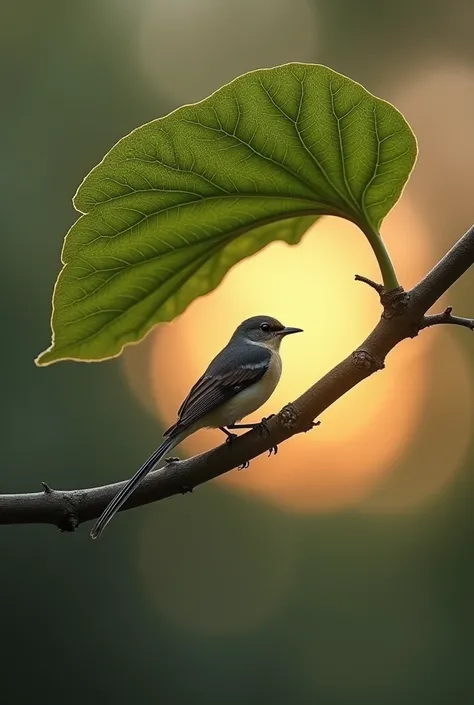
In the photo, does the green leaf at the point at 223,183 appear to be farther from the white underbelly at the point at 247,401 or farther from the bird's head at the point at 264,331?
the bird's head at the point at 264,331

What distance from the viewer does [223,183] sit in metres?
1.27

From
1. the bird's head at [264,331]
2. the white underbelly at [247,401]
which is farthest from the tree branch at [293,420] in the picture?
the bird's head at [264,331]

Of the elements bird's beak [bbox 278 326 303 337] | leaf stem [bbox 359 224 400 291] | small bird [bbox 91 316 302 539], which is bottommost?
leaf stem [bbox 359 224 400 291]

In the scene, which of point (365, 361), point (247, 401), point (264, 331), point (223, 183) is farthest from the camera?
point (264, 331)

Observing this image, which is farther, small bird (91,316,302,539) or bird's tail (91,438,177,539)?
small bird (91,316,302,539)

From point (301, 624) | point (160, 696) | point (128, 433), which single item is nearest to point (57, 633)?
point (160, 696)

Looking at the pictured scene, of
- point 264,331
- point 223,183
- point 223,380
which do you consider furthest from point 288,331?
point 223,183

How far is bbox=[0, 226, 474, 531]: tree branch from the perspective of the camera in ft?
3.50

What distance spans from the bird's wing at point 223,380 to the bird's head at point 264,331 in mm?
183

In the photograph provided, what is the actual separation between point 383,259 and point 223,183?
247mm

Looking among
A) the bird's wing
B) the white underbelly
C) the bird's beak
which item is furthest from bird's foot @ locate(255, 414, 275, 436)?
the bird's beak

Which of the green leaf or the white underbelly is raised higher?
the green leaf

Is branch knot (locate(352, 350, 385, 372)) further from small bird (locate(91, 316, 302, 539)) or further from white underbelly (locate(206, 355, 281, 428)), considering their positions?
white underbelly (locate(206, 355, 281, 428))

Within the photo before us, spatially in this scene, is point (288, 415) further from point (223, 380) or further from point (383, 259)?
point (223, 380)
